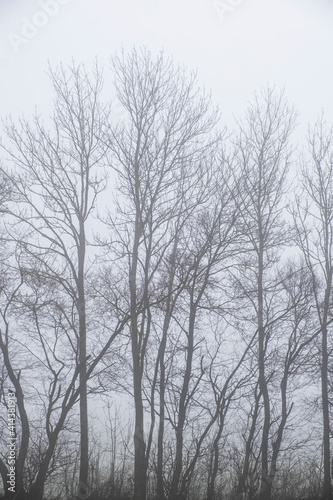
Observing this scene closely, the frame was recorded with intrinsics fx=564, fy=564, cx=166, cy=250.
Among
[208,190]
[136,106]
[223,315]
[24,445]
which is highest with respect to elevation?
[136,106]

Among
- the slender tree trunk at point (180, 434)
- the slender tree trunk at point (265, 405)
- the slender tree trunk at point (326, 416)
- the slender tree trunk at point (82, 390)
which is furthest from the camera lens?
the slender tree trunk at point (326, 416)

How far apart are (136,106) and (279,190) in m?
4.68

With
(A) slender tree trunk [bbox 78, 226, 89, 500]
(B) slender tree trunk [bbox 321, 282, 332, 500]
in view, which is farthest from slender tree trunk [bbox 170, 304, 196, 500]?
(B) slender tree trunk [bbox 321, 282, 332, 500]

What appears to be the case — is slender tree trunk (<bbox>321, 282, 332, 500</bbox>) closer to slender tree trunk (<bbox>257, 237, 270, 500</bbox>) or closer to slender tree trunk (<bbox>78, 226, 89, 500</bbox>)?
slender tree trunk (<bbox>257, 237, 270, 500</bbox>)

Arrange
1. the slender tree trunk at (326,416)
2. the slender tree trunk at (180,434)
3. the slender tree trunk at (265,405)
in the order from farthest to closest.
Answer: the slender tree trunk at (326,416) < the slender tree trunk at (265,405) < the slender tree trunk at (180,434)

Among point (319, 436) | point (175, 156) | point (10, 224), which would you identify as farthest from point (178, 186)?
point (319, 436)

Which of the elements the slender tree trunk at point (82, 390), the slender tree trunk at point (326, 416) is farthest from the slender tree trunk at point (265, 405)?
the slender tree trunk at point (82, 390)

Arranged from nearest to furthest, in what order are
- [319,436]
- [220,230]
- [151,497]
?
1. [220,230]
2. [151,497]
3. [319,436]

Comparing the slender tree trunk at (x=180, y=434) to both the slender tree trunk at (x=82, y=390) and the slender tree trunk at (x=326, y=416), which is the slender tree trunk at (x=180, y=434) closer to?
the slender tree trunk at (x=82, y=390)

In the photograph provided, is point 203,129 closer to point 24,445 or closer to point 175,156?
point 175,156

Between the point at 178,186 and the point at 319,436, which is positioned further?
the point at 319,436

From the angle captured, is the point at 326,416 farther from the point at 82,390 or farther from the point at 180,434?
the point at 82,390

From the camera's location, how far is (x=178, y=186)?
13.8 metres

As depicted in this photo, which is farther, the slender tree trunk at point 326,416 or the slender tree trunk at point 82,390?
the slender tree trunk at point 326,416
